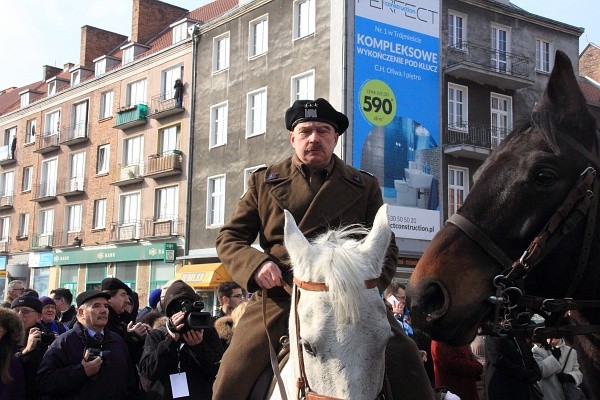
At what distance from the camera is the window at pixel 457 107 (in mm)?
28328

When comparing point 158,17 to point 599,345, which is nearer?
point 599,345

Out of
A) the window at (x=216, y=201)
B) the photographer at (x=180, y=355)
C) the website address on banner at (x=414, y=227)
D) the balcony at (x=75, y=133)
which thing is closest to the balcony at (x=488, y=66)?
the website address on banner at (x=414, y=227)

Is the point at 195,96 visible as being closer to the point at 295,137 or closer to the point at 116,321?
the point at 116,321

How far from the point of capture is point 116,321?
28.2 feet

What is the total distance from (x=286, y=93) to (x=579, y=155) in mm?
25474

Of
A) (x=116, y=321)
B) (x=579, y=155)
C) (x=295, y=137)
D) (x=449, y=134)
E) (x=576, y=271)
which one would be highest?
(x=449, y=134)

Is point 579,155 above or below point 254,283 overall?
above

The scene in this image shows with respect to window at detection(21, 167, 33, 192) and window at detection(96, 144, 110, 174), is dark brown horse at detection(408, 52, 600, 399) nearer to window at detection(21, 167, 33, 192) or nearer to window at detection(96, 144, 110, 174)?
window at detection(96, 144, 110, 174)

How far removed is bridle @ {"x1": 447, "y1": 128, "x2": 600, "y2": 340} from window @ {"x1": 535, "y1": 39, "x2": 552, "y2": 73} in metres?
29.6

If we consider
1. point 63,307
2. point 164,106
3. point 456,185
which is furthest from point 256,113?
point 63,307

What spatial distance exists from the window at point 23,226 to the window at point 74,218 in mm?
4935

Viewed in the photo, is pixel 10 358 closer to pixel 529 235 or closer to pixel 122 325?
pixel 122 325

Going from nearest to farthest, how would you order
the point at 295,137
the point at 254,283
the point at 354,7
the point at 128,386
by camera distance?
the point at 254,283 → the point at 295,137 → the point at 128,386 → the point at 354,7

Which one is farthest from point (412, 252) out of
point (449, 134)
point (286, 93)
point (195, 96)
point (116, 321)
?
point (116, 321)
